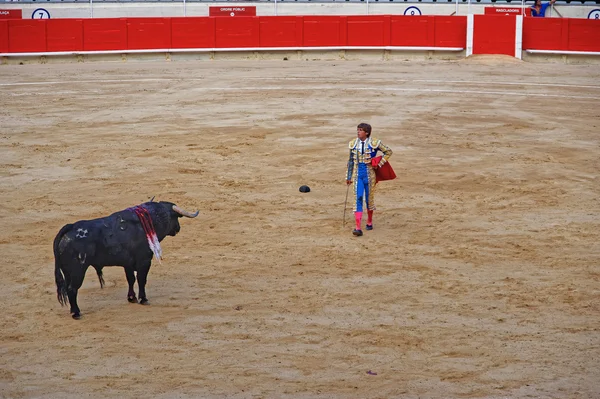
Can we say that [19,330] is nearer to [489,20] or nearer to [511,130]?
[511,130]

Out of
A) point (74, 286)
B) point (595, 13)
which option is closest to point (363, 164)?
point (74, 286)

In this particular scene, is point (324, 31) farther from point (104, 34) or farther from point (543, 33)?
point (104, 34)

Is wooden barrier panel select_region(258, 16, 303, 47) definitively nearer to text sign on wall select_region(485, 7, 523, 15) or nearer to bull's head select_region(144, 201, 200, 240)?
text sign on wall select_region(485, 7, 523, 15)

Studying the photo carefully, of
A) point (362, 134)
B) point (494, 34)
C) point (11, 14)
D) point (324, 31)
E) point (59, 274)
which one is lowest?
point (59, 274)

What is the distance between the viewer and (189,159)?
16.7 metres

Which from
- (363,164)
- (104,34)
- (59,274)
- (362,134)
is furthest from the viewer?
(104,34)

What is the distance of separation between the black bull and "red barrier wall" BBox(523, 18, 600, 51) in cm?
2373

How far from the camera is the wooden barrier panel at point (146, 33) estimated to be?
105 feet

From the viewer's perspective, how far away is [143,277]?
31.7ft

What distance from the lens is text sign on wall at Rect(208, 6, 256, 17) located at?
34.5 m

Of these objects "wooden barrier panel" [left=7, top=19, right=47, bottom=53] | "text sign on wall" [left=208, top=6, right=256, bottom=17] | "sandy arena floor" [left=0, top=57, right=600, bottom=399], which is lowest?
"sandy arena floor" [left=0, top=57, right=600, bottom=399]

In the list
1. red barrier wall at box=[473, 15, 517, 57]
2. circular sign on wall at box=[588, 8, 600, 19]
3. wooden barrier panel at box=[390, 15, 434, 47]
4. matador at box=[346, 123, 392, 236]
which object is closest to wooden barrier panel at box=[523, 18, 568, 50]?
red barrier wall at box=[473, 15, 517, 57]

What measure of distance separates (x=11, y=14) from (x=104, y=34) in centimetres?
435

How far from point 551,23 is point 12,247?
2331 cm
